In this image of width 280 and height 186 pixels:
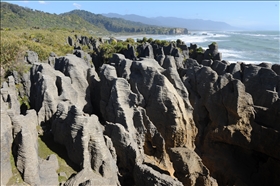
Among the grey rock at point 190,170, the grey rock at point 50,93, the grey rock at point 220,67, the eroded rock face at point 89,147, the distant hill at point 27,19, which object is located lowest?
the grey rock at point 190,170

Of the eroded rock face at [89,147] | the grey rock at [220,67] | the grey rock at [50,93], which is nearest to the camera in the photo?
the eroded rock face at [89,147]

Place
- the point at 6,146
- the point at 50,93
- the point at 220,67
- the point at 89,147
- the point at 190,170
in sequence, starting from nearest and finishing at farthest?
the point at 6,146 → the point at 89,147 → the point at 190,170 → the point at 50,93 → the point at 220,67

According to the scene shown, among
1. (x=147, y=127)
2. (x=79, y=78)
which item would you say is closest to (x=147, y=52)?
(x=79, y=78)

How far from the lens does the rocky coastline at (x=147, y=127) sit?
1198 cm

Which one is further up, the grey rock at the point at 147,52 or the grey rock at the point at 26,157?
the grey rock at the point at 147,52

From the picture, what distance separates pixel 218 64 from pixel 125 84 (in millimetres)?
12938

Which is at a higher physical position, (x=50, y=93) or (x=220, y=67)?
(x=220, y=67)

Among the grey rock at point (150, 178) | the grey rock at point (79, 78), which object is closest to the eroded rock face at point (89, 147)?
the grey rock at point (150, 178)

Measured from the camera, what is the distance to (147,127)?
17.5m

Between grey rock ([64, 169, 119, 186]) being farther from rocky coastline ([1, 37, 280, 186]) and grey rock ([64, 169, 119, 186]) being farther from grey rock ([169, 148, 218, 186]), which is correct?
grey rock ([169, 148, 218, 186])

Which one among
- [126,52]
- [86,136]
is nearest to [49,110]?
[86,136]

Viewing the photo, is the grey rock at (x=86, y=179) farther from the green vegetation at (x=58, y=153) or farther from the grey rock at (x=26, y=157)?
the grey rock at (x=26, y=157)

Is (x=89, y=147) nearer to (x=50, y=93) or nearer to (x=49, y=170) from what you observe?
(x=49, y=170)

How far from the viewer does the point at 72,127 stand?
514 inches
